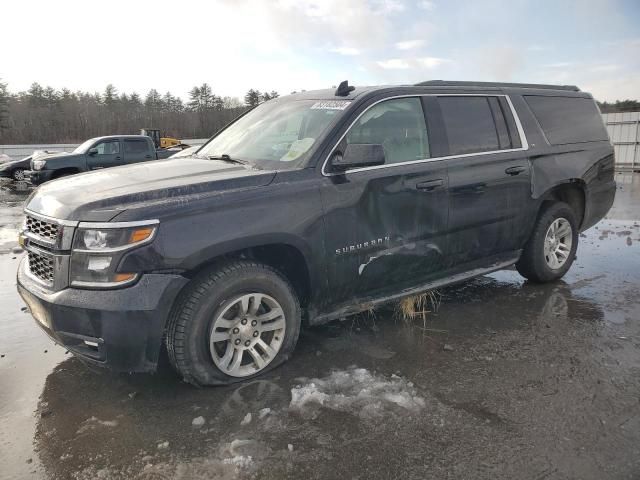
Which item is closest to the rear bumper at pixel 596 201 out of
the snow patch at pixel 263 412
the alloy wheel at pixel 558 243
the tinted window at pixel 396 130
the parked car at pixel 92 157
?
the alloy wheel at pixel 558 243

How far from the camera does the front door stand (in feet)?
11.1

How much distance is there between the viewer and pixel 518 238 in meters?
4.65

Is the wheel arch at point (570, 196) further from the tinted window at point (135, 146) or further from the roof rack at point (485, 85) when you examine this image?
the tinted window at point (135, 146)

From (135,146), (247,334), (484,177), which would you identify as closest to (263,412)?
(247,334)

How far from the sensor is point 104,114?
227ft

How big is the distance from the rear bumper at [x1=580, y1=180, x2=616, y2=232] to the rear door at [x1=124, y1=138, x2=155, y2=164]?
12.6 m

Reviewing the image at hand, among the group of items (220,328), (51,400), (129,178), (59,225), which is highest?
(129,178)

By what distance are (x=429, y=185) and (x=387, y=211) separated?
18.6 inches

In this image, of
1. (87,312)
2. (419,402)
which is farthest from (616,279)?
(87,312)

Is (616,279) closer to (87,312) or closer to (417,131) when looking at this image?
(417,131)

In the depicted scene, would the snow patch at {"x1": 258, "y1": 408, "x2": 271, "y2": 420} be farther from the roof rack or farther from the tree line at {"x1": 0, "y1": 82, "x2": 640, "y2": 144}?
the tree line at {"x1": 0, "y1": 82, "x2": 640, "y2": 144}

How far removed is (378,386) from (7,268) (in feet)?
16.9

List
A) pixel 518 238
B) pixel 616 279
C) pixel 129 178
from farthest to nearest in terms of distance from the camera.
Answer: pixel 616 279
pixel 518 238
pixel 129 178

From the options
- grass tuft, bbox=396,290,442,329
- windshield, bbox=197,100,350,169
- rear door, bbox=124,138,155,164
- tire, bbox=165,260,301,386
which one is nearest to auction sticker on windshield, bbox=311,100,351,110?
windshield, bbox=197,100,350,169
